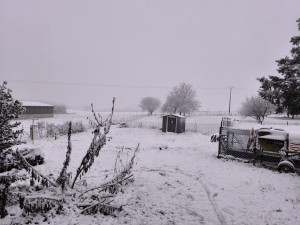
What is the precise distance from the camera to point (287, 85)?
604 inches

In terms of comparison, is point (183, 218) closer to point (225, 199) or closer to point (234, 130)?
point (225, 199)

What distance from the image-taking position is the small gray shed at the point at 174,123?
21833 mm

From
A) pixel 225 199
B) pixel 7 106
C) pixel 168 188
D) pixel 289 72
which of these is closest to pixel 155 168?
pixel 168 188

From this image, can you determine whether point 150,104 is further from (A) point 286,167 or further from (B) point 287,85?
(A) point 286,167

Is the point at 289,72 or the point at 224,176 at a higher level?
the point at 289,72

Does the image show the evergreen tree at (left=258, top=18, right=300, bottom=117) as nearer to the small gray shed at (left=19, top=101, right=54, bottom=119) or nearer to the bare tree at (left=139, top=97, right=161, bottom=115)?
the small gray shed at (left=19, top=101, right=54, bottom=119)

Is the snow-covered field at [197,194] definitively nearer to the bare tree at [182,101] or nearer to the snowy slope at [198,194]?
the snowy slope at [198,194]

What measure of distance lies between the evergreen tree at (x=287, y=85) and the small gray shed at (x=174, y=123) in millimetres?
8619

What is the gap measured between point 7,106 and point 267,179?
26.3ft

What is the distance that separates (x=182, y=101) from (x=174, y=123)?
3027cm

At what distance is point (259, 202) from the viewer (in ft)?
16.8

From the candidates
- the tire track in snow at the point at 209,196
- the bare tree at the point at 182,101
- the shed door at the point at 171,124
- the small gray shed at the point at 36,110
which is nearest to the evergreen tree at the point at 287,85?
the shed door at the point at 171,124

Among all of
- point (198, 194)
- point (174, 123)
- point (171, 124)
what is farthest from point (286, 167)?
point (171, 124)

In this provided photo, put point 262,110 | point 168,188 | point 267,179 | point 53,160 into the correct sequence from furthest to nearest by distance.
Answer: point 262,110
point 53,160
point 267,179
point 168,188
